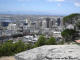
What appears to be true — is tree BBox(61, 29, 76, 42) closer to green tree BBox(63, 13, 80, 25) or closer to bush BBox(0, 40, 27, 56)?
green tree BBox(63, 13, 80, 25)

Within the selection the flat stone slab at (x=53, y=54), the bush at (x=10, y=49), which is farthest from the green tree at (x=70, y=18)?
the flat stone slab at (x=53, y=54)

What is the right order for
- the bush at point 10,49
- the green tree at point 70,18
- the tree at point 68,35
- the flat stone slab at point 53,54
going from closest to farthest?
the flat stone slab at point 53,54 < the bush at point 10,49 < the tree at point 68,35 < the green tree at point 70,18

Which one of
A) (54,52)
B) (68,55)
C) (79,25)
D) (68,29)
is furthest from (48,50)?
(79,25)

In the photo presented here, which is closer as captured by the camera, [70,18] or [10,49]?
[10,49]

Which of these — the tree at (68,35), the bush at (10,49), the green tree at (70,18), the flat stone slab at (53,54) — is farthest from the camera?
the green tree at (70,18)

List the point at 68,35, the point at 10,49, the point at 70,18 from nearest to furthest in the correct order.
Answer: the point at 10,49 → the point at 68,35 → the point at 70,18

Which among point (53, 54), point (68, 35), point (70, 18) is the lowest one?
point (68, 35)

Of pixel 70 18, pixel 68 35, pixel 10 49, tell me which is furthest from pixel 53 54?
pixel 70 18

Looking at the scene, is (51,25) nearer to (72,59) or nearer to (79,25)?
(79,25)

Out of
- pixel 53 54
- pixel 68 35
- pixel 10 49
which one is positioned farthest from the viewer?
pixel 68 35

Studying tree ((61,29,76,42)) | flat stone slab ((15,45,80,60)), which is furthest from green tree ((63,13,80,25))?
flat stone slab ((15,45,80,60))

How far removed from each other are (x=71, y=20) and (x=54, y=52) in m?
11.8

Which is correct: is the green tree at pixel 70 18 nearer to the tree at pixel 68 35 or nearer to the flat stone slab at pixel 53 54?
the tree at pixel 68 35

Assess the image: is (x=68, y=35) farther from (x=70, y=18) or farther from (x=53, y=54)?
(x=53, y=54)
